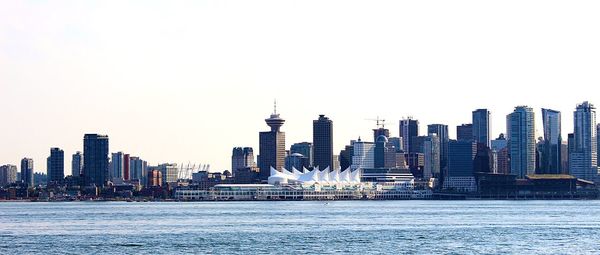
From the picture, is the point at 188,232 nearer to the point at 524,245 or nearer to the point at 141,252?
the point at 141,252

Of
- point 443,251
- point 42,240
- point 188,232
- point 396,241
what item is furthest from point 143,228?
point 443,251

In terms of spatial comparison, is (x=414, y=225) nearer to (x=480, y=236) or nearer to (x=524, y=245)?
(x=480, y=236)

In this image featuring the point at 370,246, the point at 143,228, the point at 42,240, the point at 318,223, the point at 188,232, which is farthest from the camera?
the point at 318,223

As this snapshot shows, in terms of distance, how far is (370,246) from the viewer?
69.9 meters

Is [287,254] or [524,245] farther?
[524,245]

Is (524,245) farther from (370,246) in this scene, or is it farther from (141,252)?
(141,252)

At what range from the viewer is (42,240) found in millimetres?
75938

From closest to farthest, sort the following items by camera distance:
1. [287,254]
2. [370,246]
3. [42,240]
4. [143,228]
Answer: [287,254], [370,246], [42,240], [143,228]

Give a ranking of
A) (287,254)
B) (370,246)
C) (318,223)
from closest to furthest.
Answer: (287,254)
(370,246)
(318,223)

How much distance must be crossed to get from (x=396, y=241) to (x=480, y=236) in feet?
22.6

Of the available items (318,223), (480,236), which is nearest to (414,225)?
(318,223)

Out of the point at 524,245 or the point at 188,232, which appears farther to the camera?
the point at 188,232

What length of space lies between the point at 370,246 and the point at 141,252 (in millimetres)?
13160

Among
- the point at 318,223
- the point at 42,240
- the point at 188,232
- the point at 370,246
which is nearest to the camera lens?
the point at 370,246
